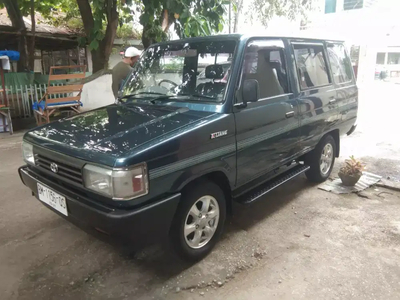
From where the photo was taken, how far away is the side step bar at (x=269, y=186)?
10.9ft

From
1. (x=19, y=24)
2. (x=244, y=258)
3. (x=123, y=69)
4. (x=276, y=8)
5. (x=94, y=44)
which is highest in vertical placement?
(x=276, y=8)

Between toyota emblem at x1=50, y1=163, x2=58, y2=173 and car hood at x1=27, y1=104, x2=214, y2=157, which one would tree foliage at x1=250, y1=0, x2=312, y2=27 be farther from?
toyota emblem at x1=50, y1=163, x2=58, y2=173

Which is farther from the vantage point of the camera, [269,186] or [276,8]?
[276,8]

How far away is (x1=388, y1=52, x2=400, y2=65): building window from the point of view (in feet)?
86.7

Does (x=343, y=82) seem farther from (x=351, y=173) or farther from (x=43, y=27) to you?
(x=43, y=27)

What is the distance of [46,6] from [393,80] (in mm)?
24047

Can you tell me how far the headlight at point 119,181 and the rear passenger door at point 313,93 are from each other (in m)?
2.29

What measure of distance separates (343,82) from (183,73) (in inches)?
104

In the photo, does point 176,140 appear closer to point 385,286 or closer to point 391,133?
point 385,286

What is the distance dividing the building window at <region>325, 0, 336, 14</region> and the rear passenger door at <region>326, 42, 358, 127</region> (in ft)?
65.3

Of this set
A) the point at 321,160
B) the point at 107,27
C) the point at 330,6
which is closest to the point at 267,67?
the point at 321,160

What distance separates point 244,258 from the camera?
117 inches

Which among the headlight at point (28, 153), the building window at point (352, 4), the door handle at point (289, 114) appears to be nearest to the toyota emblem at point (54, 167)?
the headlight at point (28, 153)

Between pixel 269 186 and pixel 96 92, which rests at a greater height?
pixel 96 92
